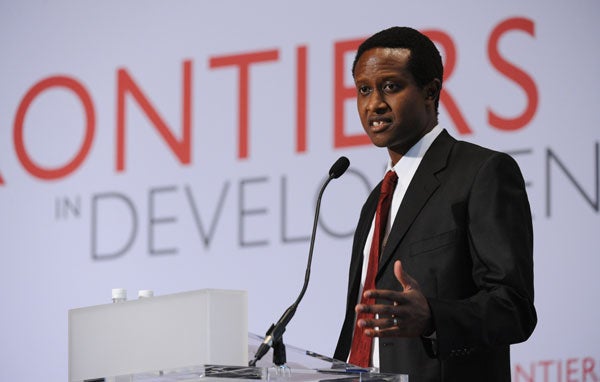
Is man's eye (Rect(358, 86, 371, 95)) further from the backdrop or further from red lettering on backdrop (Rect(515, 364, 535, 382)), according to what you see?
red lettering on backdrop (Rect(515, 364, 535, 382))

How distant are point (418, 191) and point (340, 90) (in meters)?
2.02

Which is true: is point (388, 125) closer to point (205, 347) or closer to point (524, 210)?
point (524, 210)

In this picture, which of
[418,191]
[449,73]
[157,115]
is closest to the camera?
[418,191]

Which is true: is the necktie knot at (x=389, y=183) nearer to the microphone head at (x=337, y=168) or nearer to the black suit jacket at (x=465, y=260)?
the black suit jacket at (x=465, y=260)

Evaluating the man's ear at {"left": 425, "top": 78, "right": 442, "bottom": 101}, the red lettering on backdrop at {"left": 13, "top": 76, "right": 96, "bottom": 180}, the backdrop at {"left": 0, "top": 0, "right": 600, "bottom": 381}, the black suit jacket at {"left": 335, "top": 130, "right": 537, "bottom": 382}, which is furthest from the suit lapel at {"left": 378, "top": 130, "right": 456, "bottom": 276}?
the red lettering on backdrop at {"left": 13, "top": 76, "right": 96, "bottom": 180}

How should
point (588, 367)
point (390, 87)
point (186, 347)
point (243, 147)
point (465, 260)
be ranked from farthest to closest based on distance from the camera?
point (243, 147) → point (588, 367) → point (390, 87) → point (465, 260) → point (186, 347)

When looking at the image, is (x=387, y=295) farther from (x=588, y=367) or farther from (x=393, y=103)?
(x=588, y=367)

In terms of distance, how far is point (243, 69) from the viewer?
4.86 metres

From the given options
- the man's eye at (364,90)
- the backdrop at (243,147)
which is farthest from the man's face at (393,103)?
the backdrop at (243,147)

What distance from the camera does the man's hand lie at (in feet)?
6.74

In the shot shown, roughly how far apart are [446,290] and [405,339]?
0.15 m

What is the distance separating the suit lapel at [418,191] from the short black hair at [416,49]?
17cm

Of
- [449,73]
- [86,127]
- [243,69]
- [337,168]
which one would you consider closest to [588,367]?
[449,73]

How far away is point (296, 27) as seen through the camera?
4766 millimetres
